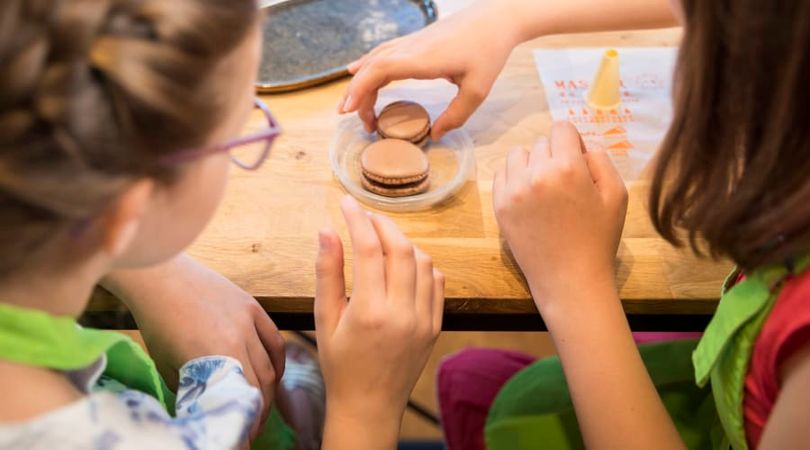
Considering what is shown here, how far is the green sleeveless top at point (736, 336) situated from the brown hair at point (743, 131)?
0.02m

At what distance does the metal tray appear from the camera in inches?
38.9

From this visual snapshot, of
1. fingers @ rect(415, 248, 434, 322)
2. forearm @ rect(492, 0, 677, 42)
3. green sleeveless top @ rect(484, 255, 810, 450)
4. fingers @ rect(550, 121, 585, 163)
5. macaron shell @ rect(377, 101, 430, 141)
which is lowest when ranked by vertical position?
green sleeveless top @ rect(484, 255, 810, 450)

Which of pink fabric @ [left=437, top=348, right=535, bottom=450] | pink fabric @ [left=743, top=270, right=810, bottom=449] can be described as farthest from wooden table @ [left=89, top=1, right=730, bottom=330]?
pink fabric @ [left=437, top=348, right=535, bottom=450]

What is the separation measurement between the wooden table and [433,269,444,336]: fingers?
0.05ft

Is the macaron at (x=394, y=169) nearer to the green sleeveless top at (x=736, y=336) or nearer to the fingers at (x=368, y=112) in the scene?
the fingers at (x=368, y=112)

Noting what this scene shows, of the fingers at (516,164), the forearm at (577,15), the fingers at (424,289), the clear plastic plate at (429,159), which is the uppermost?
the forearm at (577,15)

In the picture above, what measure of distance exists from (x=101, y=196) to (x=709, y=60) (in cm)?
48

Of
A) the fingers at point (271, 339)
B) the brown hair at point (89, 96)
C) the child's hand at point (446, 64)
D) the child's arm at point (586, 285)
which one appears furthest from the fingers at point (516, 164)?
the brown hair at point (89, 96)

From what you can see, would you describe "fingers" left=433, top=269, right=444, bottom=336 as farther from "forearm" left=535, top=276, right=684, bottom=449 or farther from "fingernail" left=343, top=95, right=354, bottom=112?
"fingernail" left=343, top=95, right=354, bottom=112

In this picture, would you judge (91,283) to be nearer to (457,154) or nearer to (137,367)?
(137,367)

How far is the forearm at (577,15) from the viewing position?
0.98 m

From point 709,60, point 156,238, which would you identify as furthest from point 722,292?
point 156,238

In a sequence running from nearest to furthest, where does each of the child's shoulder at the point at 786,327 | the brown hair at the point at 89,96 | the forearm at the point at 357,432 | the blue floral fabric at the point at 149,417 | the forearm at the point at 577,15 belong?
1. the brown hair at the point at 89,96
2. the blue floral fabric at the point at 149,417
3. the child's shoulder at the point at 786,327
4. the forearm at the point at 357,432
5. the forearm at the point at 577,15

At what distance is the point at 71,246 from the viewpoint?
46 centimetres
